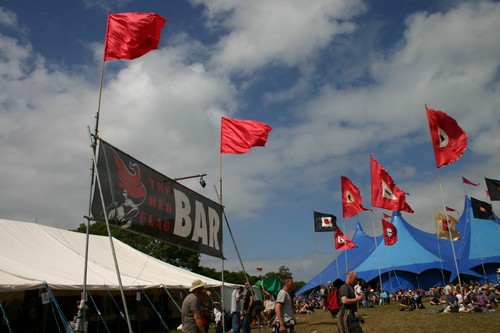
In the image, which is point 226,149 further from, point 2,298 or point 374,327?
point 2,298

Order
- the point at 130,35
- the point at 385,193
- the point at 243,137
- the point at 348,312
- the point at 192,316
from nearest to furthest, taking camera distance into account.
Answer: the point at 192,316 → the point at 348,312 → the point at 130,35 → the point at 243,137 → the point at 385,193

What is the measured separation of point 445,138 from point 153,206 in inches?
397

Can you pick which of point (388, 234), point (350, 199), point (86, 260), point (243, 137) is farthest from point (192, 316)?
point (388, 234)

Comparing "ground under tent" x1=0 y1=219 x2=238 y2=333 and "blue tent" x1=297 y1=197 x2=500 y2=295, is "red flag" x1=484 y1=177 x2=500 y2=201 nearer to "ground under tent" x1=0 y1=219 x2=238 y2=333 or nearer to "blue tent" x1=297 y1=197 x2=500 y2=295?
"blue tent" x1=297 y1=197 x2=500 y2=295

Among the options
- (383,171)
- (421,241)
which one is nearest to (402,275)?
(421,241)

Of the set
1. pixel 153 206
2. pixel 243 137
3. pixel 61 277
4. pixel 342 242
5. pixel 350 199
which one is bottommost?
pixel 61 277

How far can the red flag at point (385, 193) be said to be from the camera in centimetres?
1679

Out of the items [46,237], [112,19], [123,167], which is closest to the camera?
[123,167]

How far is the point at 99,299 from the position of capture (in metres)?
18.4

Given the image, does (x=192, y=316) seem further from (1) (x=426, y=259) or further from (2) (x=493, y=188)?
(1) (x=426, y=259)

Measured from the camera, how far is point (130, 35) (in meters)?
7.27

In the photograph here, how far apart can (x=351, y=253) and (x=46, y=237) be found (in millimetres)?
27625

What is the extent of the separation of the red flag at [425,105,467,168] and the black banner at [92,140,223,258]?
771cm

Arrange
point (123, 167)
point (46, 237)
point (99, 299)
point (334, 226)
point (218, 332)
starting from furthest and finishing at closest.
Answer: point (334, 226), point (99, 299), point (46, 237), point (218, 332), point (123, 167)
